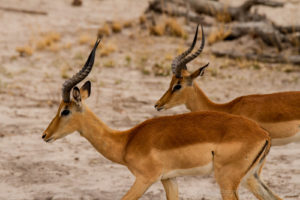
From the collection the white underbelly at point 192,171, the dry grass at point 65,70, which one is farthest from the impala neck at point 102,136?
the dry grass at point 65,70

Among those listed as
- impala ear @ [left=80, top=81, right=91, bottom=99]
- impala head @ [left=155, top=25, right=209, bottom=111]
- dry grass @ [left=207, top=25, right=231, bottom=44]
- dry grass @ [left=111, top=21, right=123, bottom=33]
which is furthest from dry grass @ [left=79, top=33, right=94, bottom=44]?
impala ear @ [left=80, top=81, right=91, bottom=99]

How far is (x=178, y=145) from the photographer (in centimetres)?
539

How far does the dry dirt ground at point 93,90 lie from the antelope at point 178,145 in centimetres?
126

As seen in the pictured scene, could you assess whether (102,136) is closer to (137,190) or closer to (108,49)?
(137,190)

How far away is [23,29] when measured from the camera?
17.0 metres

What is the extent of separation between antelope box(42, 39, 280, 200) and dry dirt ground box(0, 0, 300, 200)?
4.14 feet

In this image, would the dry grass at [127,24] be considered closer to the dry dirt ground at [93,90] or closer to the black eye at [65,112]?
the dry dirt ground at [93,90]

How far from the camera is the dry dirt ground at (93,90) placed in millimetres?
7199

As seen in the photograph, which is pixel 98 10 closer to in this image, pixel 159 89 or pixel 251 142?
pixel 159 89

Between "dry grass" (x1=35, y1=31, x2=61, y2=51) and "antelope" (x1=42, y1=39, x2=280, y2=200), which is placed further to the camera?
"dry grass" (x1=35, y1=31, x2=61, y2=51)

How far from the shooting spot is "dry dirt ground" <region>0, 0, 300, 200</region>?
720cm

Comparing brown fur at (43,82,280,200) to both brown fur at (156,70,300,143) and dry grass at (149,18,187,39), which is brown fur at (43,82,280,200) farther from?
dry grass at (149,18,187,39)

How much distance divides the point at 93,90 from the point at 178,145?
6.76 m

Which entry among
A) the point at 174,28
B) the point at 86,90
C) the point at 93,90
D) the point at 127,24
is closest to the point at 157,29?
the point at 174,28
